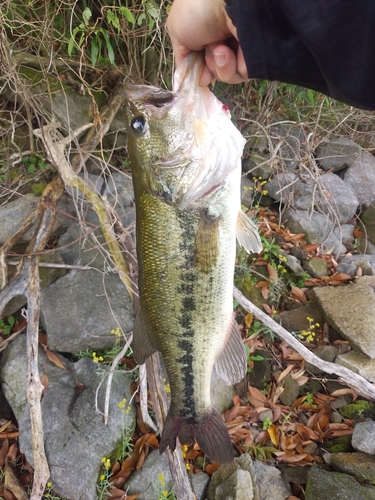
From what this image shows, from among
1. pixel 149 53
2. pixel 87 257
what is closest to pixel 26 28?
pixel 149 53

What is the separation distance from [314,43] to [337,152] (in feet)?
17.1

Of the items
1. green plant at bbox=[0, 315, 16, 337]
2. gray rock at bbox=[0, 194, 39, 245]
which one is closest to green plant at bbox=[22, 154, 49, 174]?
gray rock at bbox=[0, 194, 39, 245]

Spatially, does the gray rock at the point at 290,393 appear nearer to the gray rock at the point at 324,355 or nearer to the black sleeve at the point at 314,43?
the gray rock at the point at 324,355

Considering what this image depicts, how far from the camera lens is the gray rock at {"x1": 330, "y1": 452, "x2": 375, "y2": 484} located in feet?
10.3

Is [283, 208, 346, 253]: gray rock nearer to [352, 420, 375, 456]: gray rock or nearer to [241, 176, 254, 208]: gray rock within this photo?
[241, 176, 254, 208]: gray rock

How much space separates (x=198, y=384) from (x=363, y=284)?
3234 mm

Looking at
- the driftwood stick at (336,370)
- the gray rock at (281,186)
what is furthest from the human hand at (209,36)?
the gray rock at (281,186)

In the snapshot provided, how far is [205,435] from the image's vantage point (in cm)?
199

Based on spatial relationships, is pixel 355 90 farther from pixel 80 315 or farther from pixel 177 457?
pixel 80 315

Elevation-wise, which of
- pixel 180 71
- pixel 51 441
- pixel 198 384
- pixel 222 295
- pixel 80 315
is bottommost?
pixel 51 441

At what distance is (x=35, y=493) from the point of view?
2.37m

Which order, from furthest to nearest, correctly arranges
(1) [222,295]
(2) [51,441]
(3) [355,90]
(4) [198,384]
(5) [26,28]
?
(5) [26,28]
(2) [51,441]
(4) [198,384]
(1) [222,295]
(3) [355,90]

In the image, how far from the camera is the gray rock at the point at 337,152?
18.6 feet

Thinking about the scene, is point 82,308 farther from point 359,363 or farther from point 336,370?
point 359,363
